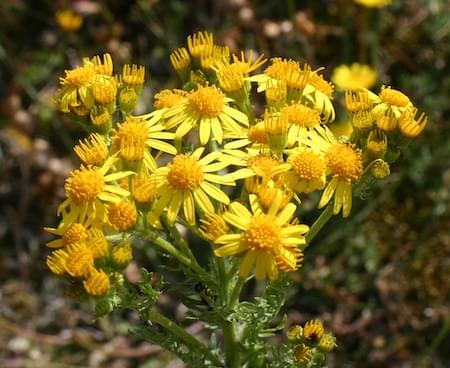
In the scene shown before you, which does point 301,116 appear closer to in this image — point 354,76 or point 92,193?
point 92,193

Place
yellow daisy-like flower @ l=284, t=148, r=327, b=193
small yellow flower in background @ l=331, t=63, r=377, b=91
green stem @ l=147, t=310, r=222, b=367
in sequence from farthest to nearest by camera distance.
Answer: small yellow flower in background @ l=331, t=63, r=377, b=91
green stem @ l=147, t=310, r=222, b=367
yellow daisy-like flower @ l=284, t=148, r=327, b=193

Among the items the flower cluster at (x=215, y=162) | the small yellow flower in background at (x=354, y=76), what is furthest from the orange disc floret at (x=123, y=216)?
the small yellow flower in background at (x=354, y=76)

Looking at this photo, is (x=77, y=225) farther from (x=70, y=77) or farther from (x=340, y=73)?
(x=340, y=73)

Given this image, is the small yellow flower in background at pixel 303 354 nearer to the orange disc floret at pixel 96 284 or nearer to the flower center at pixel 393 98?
the orange disc floret at pixel 96 284

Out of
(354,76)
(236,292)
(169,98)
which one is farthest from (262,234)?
(354,76)

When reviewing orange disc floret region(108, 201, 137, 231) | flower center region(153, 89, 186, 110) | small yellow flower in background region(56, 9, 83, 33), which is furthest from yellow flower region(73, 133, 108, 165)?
small yellow flower in background region(56, 9, 83, 33)

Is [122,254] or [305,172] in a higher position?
[305,172]

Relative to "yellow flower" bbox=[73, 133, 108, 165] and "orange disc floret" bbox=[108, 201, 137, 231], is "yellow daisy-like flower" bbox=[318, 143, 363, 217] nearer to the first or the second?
"orange disc floret" bbox=[108, 201, 137, 231]
